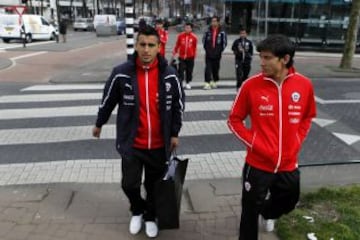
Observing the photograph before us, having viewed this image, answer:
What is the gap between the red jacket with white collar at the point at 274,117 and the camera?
3207 mm

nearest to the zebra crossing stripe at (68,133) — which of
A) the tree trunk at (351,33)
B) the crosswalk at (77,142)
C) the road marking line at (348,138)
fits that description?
the crosswalk at (77,142)

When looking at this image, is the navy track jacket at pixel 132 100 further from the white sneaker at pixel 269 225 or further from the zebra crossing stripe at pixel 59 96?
the zebra crossing stripe at pixel 59 96

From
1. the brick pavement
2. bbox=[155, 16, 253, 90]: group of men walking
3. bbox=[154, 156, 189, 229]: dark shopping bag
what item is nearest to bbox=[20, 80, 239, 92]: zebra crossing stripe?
bbox=[155, 16, 253, 90]: group of men walking

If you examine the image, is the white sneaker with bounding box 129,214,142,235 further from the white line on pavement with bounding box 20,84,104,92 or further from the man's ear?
the white line on pavement with bounding box 20,84,104,92

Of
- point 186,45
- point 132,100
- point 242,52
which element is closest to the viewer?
point 132,100

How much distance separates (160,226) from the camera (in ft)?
12.6

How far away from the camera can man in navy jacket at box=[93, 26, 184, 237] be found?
3.65 m

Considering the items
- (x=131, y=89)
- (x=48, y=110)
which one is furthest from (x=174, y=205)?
(x=48, y=110)

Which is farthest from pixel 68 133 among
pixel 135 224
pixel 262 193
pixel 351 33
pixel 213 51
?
pixel 351 33

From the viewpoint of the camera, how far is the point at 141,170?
3.88 metres

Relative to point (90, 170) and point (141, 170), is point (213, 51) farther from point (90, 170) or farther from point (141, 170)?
point (141, 170)

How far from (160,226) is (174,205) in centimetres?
23

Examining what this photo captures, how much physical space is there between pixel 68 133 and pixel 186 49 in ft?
17.0

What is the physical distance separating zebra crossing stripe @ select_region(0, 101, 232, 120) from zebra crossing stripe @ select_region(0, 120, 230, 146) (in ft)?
3.22
